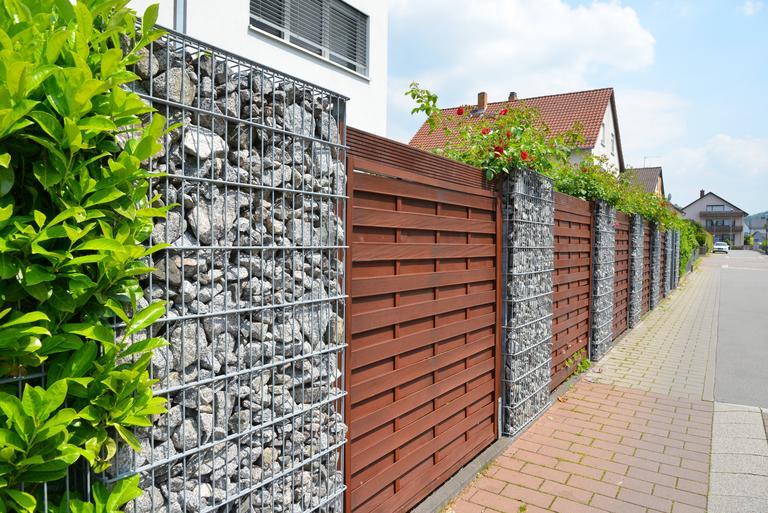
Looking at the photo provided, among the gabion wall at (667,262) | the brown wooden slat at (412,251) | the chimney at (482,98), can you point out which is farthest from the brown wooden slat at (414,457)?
the chimney at (482,98)

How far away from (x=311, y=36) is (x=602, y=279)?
6.01 m

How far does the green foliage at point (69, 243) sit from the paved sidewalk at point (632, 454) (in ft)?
8.66

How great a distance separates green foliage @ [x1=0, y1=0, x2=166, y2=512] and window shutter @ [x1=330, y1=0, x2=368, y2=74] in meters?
8.75

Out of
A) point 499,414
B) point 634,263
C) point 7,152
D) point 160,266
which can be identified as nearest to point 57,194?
point 7,152

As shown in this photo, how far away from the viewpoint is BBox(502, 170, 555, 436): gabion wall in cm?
453

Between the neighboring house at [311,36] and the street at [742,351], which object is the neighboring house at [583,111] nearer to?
the street at [742,351]

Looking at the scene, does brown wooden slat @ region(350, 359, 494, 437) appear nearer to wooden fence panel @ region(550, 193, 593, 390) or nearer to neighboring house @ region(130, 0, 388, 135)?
wooden fence panel @ region(550, 193, 593, 390)

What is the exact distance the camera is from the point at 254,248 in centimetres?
200

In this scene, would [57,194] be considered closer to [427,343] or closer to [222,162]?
[222,162]

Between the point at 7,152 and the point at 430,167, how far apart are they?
2.46 metres

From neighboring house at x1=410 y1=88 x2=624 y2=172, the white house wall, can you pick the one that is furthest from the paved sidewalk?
the white house wall

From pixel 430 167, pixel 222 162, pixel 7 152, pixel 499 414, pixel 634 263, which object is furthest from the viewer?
pixel 634 263

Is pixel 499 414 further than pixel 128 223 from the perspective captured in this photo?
Yes

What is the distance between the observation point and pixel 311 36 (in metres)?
9.11
